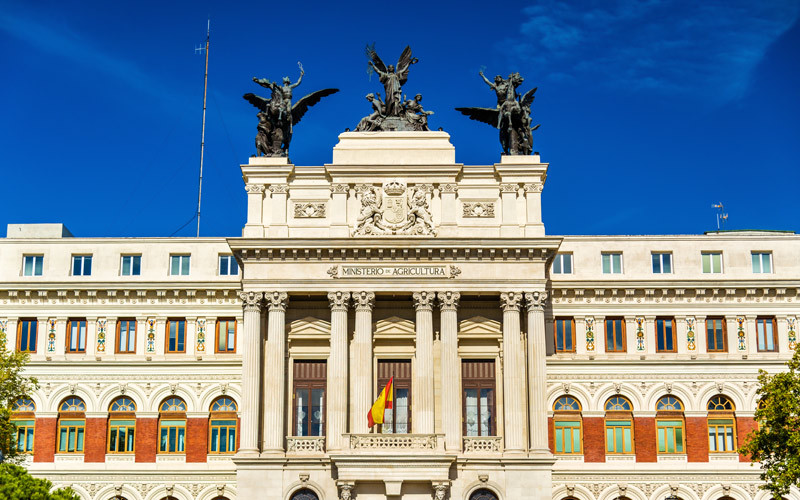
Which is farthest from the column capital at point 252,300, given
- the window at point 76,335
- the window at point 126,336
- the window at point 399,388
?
the window at point 76,335

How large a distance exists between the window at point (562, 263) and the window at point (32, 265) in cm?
3128

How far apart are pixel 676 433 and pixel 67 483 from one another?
35.6 metres

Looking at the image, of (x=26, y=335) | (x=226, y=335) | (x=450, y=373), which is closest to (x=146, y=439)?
(x=226, y=335)

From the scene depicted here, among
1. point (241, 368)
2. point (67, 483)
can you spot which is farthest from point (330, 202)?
point (67, 483)

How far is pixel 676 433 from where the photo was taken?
69000 mm

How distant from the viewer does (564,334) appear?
2773 inches

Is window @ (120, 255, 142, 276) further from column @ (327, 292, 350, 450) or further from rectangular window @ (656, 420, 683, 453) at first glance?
rectangular window @ (656, 420, 683, 453)

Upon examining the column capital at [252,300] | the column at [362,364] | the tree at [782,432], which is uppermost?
the column capital at [252,300]

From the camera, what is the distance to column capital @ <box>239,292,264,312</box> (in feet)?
213

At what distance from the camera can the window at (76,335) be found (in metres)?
70.7

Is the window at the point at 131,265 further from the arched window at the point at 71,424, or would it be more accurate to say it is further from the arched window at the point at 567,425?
the arched window at the point at 567,425

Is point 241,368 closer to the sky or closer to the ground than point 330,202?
closer to the ground

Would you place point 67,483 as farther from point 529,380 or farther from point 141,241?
point 529,380

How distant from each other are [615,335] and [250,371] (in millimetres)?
22040
